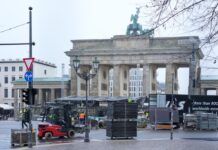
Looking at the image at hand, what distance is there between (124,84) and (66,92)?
14.8 m

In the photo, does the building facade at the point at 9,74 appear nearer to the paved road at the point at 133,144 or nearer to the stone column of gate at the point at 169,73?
the stone column of gate at the point at 169,73

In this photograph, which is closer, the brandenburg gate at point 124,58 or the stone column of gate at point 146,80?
the brandenburg gate at point 124,58

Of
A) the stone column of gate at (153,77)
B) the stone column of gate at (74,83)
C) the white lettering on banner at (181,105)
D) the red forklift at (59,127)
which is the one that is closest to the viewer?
the red forklift at (59,127)

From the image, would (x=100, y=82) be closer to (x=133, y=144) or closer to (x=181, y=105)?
(x=181, y=105)

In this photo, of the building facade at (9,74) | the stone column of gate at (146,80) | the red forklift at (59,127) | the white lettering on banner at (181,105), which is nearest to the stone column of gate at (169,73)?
the stone column of gate at (146,80)

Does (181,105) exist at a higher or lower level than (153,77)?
lower

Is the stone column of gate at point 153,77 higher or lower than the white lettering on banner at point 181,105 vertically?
higher

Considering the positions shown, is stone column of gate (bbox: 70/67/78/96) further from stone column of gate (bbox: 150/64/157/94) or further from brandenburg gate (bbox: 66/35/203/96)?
stone column of gate (bbox: 150/64/157/94)

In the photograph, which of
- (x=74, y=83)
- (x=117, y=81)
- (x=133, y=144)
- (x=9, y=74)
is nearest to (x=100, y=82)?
(x=117, y=81)

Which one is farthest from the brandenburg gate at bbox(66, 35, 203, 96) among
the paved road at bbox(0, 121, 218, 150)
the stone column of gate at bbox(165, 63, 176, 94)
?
the paved road at bbox(0, 121, 218, 150)

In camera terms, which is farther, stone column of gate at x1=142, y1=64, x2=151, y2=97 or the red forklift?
stone column of gate at x1=142, y1=64, x2=151, y2=97

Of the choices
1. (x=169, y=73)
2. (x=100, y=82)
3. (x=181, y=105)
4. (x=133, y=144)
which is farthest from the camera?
(x=100, y=82)

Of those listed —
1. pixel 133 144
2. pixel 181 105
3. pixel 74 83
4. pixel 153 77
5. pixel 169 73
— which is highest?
pixel 169 73

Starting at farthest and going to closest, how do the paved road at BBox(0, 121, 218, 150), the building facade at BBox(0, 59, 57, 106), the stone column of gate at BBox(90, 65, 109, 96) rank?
1. the building facade at BBox(0, 59, 57, 106)
2. the stone column of gate at BBox(90, 65, 109, 96)
3. the paved road at BBox(0, 121, 218, 150)
